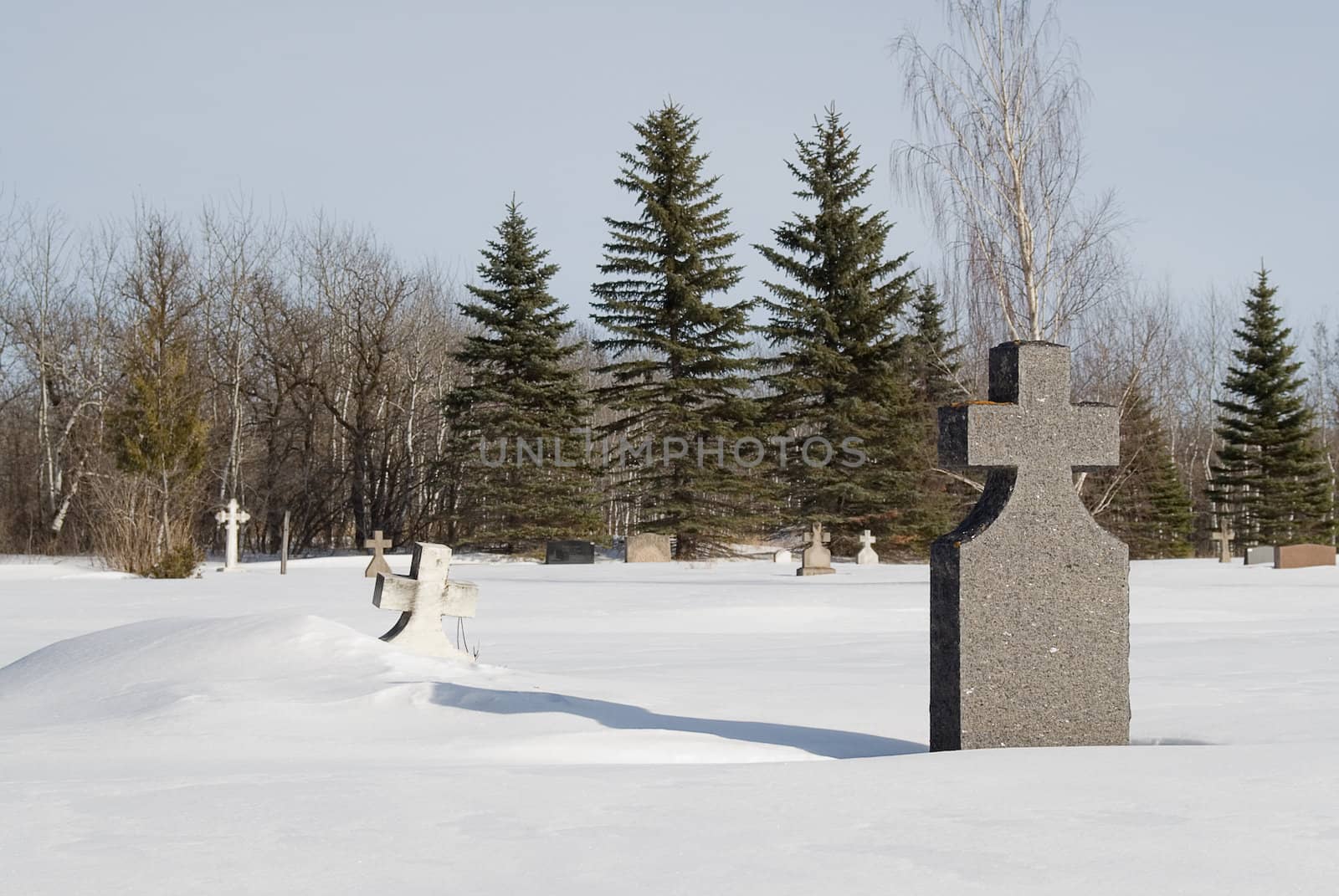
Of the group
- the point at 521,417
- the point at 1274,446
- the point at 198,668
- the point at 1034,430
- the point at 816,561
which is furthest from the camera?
the point at 1274,446

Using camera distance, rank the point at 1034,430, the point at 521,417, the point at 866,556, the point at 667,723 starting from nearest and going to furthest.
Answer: the point at 1034,430 → the point at 667,723 → the point at 866,556 → the point at 521,417

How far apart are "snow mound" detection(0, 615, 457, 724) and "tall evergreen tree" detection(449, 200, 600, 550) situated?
25773mm

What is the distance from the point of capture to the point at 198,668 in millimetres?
6848

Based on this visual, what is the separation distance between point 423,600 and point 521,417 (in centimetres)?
2559

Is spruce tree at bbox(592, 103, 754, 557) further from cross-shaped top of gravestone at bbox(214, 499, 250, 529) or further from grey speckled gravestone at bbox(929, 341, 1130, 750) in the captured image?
grey speckled gravestone at bbox(929, 341, 1130, 750)

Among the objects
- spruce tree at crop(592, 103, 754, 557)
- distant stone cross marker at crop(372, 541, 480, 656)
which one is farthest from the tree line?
distant stone cross marker at crop(372, 541, 480, 656)

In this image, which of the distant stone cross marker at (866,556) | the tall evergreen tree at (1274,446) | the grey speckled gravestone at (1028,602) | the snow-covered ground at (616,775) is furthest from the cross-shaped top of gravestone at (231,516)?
the tall evergreen tree at (1274,446)

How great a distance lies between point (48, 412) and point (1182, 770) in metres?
38.0

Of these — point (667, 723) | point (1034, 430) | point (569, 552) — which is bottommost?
point (667, 723)

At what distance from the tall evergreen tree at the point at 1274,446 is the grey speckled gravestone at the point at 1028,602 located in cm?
3624

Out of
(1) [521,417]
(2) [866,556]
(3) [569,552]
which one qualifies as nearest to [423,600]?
(2) [866,556]

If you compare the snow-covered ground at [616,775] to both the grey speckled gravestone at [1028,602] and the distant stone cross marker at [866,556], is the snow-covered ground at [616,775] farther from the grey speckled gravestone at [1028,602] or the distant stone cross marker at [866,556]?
the distant stone cross marker at [866,556]

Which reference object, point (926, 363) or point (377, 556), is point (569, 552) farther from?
point (926, 363)

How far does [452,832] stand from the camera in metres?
3.38
